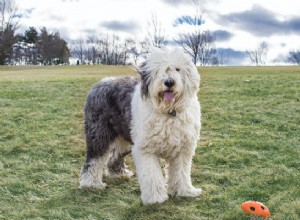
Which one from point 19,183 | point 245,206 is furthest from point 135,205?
point 19,183

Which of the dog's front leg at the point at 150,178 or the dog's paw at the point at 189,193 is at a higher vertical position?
the dog's front leg at the point at 150,178

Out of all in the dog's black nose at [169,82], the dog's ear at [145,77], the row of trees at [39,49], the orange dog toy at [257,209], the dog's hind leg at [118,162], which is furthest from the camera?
the row of trees at [39,49]

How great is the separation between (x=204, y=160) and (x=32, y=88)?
1039 centimetres

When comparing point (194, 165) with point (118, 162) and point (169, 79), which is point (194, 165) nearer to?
point (118, 162)

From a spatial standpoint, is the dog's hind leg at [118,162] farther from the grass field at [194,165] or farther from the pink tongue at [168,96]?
the pink tongue at [168,96]

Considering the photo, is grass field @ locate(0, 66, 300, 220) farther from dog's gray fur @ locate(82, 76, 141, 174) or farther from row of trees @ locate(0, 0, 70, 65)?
row of trees @ locate(0, 0, 70, 65)

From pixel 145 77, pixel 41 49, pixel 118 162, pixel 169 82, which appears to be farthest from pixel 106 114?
pixel 41 49

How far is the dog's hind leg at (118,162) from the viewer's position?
614cm

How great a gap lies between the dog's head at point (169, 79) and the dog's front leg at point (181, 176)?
71 cm

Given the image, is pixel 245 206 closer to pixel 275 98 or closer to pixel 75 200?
pixel 75 200

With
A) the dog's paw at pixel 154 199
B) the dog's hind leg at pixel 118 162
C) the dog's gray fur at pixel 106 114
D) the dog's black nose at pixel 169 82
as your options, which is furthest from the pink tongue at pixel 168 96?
the dog's hind leg at pixel 118 162

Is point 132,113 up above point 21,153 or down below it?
above

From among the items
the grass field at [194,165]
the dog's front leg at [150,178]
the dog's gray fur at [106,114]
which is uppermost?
the dog's gray fur at [106,114]

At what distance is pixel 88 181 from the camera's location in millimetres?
5766
